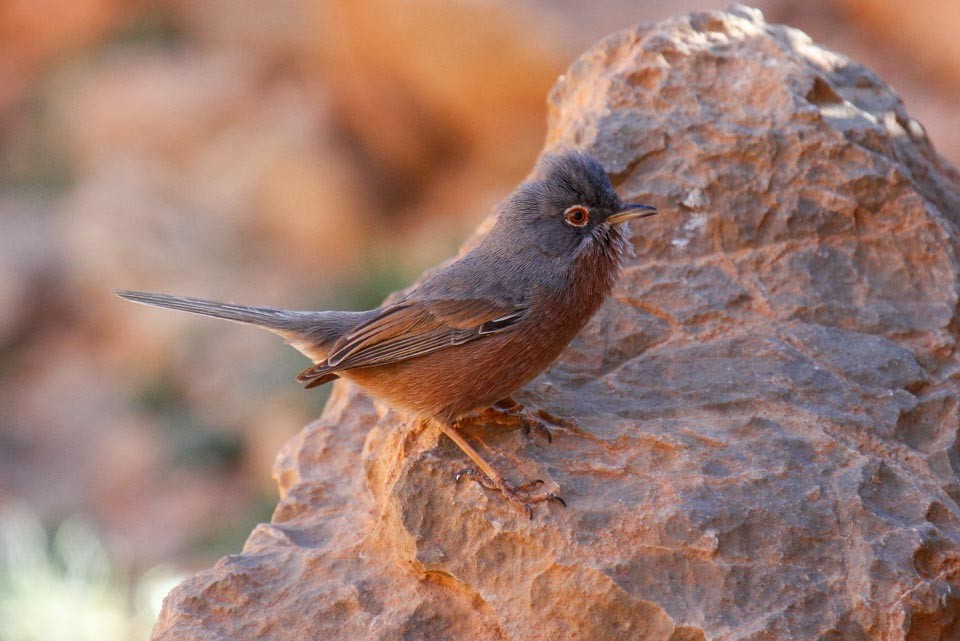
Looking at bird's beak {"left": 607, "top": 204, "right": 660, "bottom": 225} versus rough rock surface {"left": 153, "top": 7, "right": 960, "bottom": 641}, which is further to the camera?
bird's beak {"left": 607, "top": 204, "right": 660, "bottom": 225}

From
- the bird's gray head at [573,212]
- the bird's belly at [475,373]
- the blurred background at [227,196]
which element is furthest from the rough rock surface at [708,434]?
the blurred background at [227,196]

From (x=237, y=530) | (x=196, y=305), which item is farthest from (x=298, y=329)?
(x=237, y=530)

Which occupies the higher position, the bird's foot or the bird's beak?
the bird's beak

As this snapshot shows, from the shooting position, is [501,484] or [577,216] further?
[577,216]

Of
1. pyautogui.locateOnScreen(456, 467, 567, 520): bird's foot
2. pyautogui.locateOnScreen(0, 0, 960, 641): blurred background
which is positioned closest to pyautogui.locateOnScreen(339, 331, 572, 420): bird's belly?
pyautogui.locateOnScreen(456, 467, 567, 520): bird's foot

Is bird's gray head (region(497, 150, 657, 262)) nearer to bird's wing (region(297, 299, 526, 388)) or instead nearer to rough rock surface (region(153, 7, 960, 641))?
bird's wing (region(297, 299, 526, 388))

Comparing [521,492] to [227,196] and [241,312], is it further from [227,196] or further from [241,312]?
[227,196]

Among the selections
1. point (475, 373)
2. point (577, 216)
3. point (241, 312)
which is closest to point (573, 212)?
point (577, 216)

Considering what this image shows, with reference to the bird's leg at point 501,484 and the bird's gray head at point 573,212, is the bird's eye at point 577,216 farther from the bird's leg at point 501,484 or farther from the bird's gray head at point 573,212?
the bird's leg at point 501,484
